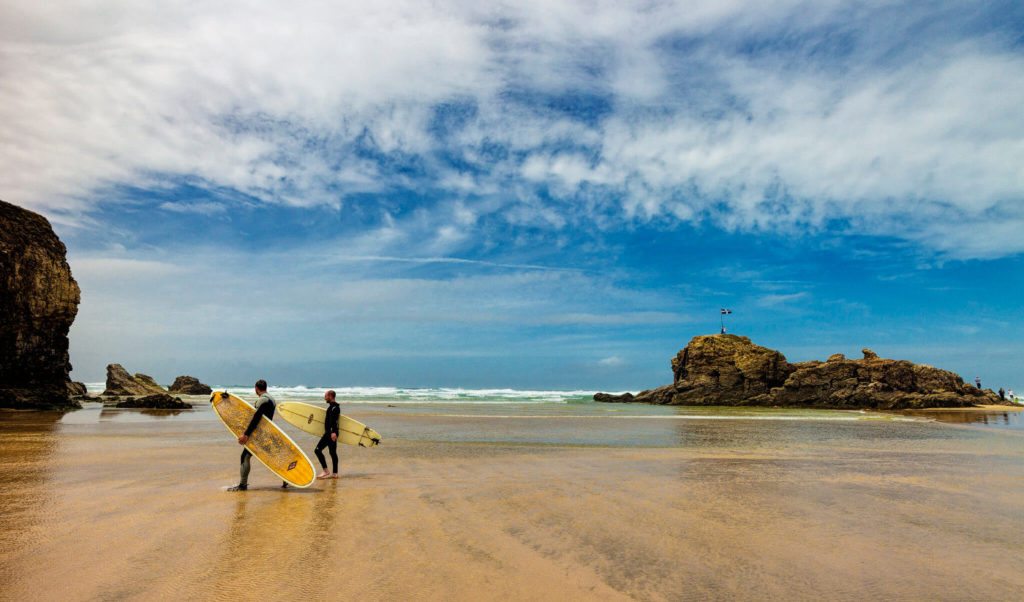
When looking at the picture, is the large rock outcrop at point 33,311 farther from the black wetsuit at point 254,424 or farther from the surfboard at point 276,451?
the black wetsuit at point 254,424

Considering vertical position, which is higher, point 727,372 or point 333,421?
point 727,372

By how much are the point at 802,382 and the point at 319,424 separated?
52.9 m

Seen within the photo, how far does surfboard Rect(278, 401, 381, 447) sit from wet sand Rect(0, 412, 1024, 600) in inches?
30.1

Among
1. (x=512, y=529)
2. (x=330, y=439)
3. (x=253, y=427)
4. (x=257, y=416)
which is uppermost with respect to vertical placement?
(x=257, y=416)

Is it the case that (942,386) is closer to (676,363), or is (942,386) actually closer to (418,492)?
(676,363)

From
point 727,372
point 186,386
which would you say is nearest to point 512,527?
point 727,372

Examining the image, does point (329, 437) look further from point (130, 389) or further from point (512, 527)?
point (130, 389)

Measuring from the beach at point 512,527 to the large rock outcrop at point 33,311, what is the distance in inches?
667

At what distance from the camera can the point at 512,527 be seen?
23.7ft

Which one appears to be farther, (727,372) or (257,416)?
(727,372)

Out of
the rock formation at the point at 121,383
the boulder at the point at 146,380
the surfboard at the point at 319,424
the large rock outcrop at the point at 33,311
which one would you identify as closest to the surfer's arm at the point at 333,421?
the surfboard at the point at 319,424

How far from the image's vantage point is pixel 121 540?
6344mm

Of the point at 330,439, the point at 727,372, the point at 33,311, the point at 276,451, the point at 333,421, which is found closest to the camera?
the point at 276,451

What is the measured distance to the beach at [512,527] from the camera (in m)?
5.20
